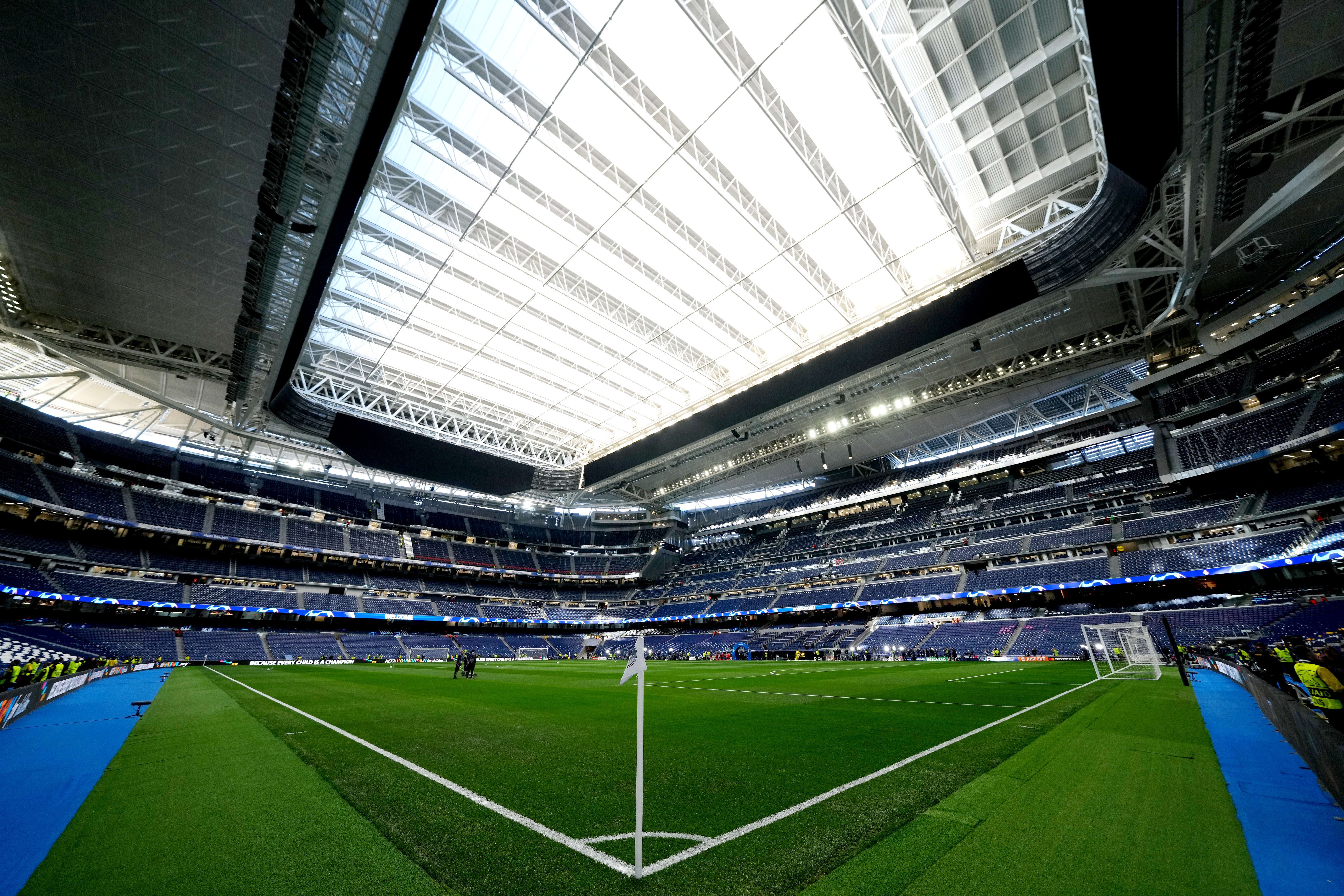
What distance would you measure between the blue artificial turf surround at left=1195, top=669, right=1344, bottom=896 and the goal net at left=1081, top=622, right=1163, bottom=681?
10.3 metres

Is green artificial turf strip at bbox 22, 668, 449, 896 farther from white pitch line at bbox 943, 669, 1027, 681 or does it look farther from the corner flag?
white pitch line at bbox 943, 669, 1027, 681

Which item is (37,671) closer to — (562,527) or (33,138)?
(33,138)

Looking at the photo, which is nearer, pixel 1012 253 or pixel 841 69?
pixel 841 69

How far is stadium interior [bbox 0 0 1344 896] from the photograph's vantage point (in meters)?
4.25

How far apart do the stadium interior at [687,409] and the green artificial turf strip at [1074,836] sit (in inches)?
2.2

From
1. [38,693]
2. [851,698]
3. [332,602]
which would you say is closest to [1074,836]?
[851,698]

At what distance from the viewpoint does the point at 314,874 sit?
312cm

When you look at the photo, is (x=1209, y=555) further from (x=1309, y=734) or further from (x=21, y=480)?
(x=21, y=480)

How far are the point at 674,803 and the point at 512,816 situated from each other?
1.44 metres

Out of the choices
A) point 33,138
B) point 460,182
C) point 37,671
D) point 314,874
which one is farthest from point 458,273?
point 314,874

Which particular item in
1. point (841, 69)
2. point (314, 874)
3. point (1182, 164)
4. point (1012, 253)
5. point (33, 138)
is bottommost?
point (314, 874)

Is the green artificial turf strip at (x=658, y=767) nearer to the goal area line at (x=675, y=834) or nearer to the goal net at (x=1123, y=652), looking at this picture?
the goal area line at (x=675, y=834)

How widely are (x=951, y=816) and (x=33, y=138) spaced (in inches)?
980

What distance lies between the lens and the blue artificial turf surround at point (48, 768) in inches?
144
